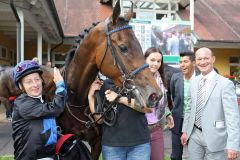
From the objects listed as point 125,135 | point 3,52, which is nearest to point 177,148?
point 125,135

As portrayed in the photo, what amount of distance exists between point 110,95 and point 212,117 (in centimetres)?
109

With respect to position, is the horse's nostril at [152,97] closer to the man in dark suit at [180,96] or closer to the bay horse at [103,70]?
Result: the bay horse at [103,70]

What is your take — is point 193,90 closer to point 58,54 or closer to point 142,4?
point 142,4

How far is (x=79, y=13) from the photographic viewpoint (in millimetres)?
18375

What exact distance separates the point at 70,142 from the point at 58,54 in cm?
1564

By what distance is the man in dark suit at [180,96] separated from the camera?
14.9ft

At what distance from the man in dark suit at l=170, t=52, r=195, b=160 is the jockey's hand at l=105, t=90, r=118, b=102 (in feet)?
5.65

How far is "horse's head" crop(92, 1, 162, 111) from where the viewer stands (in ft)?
8.83

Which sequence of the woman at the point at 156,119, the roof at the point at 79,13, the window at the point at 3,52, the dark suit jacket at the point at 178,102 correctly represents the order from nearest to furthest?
the woman at the point at 156,119
the dark suit jacket at the point at 178,102
the window at the point at 3,52
the roof at the point at 79,13

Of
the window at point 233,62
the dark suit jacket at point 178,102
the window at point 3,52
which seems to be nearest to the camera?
the dark suit jacket at point 178,102

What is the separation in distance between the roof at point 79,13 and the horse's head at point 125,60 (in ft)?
45.5

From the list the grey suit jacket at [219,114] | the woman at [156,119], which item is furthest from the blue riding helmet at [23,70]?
the grey suit jacket at [219,114]

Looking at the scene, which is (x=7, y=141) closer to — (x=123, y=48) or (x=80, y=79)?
(x=80, y=79)

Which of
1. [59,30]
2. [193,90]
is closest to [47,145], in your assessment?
[193,90]
